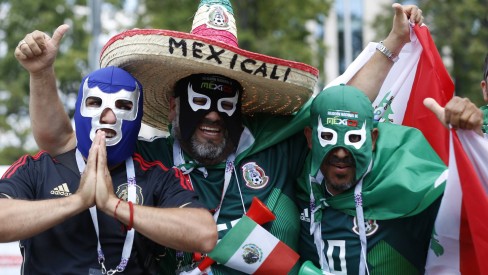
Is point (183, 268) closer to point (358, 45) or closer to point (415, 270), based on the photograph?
point (415, 270)

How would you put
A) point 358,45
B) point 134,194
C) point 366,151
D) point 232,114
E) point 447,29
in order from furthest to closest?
point 358,45, point 447,29, point 232,114, point 366,151, point 134,194

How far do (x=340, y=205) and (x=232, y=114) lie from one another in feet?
2.79

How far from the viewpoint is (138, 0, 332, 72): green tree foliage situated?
15.6m

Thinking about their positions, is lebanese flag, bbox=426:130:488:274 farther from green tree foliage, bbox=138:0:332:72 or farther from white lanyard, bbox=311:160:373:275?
green tree foliage, bbox=138:0:332:72

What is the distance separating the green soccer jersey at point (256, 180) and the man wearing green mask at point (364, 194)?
0.18 metres

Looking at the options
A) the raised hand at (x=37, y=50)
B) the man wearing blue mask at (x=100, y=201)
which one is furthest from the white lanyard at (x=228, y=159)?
the raised hand at (x=37, y=50)

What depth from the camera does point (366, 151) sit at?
455 centimetres

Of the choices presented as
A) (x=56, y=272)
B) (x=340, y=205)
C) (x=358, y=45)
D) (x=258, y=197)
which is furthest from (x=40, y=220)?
(x=358, y=45)

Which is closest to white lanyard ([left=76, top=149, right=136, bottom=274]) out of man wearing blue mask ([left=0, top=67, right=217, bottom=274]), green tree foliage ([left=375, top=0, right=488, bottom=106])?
man wearing blue mask ([left=0, top=67, right=217, bottom=274])

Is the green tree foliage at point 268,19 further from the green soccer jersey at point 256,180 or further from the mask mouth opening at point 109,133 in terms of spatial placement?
the mask mouth opening at point 109,133

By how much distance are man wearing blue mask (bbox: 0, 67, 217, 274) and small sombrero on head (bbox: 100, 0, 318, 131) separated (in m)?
0.26

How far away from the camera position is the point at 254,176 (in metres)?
4.81

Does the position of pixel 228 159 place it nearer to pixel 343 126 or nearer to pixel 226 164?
pixel 226 164

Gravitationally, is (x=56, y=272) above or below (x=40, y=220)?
below
